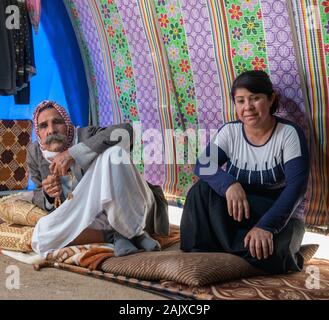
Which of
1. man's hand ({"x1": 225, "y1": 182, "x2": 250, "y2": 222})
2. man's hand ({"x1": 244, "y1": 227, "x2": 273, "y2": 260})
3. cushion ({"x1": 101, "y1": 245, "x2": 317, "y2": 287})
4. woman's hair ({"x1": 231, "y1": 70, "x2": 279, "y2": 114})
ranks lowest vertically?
cushion ({"x1": 101, "y1": 245, "x2": 317, "y2": 287})

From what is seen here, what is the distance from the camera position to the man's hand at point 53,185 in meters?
3.20

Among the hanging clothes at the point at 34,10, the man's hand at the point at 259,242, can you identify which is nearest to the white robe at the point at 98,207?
the man's hand at the point at 259,242

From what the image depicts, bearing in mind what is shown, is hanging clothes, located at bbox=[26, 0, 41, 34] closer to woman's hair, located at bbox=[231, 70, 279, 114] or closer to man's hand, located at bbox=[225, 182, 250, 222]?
woman's hair, located at bbox=[231, 70, 279, 114]

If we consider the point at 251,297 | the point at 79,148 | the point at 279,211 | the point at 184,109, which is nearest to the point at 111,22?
the point at 184,109

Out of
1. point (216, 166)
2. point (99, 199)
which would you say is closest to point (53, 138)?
point (99, 199)

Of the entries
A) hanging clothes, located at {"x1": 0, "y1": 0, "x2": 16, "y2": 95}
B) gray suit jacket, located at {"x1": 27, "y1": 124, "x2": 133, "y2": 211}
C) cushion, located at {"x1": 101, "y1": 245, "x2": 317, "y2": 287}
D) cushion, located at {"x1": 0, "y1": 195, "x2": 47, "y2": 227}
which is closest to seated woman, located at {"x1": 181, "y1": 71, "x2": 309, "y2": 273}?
cushion, located at {"x1": 101, "y1": 245, "x2": 317, "y2": 287}

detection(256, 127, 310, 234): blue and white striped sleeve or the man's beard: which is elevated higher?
the man's beard

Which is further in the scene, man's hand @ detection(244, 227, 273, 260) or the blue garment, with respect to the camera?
the blue garment

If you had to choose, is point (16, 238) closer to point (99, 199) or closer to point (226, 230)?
point (99, 199)

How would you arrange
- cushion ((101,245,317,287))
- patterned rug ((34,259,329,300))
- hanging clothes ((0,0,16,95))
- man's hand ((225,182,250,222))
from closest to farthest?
patterned rug ((34,259,329,300))
cushion ((101,245,317,287))
man's hand ((225,182,250,222))
hanging clothes ((0,0,16,95))

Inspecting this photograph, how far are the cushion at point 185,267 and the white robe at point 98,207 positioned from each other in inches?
10.8

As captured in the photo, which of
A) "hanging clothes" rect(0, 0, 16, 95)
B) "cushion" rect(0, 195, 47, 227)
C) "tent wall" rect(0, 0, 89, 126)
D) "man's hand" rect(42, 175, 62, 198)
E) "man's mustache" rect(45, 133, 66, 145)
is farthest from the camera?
"tent wall" rect(0, 0, 89, 126)

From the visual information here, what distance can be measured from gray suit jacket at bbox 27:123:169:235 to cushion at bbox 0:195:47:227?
0.06m

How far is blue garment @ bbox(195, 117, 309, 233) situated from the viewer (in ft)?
9.02
